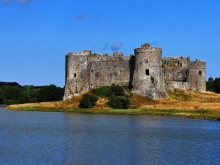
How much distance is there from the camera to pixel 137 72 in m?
54.5

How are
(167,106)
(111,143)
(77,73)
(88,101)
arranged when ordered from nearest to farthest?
(111,143) < (167,106) < (88,101) < (77,73)

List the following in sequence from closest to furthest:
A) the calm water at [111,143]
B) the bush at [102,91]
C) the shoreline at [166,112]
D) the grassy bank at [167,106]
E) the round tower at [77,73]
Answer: the calm water at [111,143], the shoreline at [166,112], the grassy bank at [167,106], the bush at [102,91], the round tower at [77,73]

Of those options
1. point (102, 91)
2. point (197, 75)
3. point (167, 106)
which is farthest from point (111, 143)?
point (197, 75)

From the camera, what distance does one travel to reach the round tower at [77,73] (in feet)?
189

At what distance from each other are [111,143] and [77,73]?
32.9 metres

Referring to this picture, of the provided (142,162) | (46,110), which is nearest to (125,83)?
(46,110)

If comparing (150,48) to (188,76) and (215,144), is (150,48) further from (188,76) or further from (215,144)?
(215,144)

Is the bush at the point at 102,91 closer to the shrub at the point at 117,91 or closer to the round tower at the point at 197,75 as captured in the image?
the shrub at the point at 117,91

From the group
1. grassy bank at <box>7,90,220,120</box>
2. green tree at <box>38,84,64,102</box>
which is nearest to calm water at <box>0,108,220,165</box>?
grassy bank at <box>7,90,220,120</box>

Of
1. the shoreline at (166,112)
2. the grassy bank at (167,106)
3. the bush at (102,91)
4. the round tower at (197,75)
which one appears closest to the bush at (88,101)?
the grassy bank at (167,106)

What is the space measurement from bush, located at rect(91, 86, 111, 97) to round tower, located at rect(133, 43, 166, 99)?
10.9 feet

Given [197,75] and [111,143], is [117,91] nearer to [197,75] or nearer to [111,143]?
[197,75]

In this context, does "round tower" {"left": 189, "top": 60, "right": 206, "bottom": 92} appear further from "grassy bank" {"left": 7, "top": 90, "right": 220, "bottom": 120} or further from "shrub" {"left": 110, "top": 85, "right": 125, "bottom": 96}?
"shrub" {"left": 110, "top": 85, "right": 125, "bottom": 96}

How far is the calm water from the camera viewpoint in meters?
20.6
